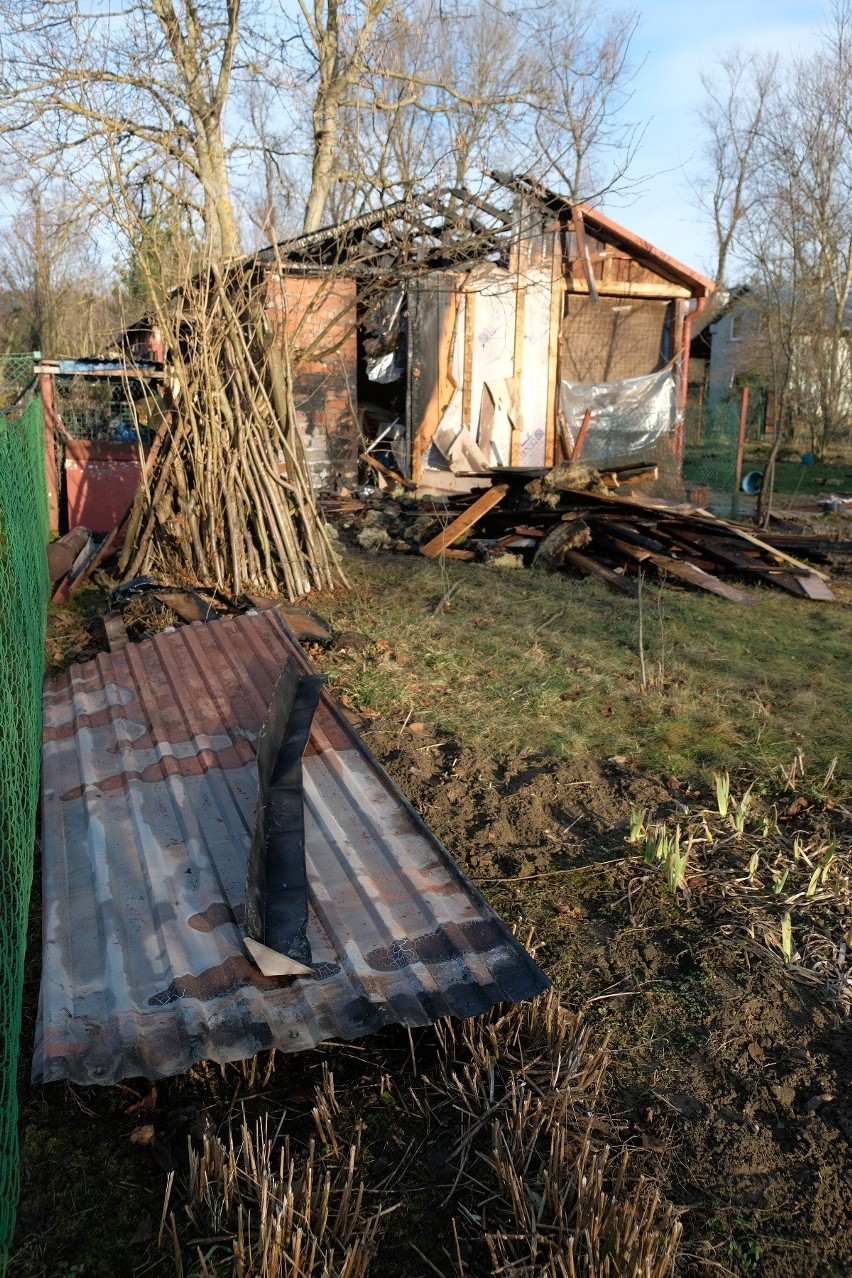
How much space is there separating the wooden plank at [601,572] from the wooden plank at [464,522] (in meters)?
1.28

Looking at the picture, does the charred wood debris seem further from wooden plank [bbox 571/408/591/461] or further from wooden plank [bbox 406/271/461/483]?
wooden plank [bbox 571/408/591/461]

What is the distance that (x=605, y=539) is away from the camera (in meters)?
9.63

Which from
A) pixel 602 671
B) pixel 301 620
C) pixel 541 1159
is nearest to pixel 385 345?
pixel 301 620

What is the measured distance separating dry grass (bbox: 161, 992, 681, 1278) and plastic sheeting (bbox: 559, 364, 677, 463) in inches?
566

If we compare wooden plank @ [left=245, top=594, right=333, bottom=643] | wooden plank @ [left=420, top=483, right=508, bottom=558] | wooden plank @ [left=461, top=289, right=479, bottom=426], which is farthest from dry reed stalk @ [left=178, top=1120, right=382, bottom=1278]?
wooden plank @ [left=461, top=289, right=479, bottom=426]

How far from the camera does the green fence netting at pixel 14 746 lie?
7.12 ft

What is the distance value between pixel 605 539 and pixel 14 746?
7199 mm

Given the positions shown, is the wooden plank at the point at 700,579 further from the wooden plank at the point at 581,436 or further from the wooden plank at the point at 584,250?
the wooden plank at the point at 584,250

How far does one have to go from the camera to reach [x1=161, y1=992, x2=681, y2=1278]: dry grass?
6.51 ft

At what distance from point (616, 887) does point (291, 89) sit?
19.4 metres

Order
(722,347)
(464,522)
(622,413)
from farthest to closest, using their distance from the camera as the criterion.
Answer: (722,347) → (622,413) → (464,522)

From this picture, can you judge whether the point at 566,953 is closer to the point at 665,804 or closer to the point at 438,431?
the point at 665,804

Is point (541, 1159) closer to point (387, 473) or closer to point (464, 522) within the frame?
point (464, 522)

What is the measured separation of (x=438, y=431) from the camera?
50.2 ft
